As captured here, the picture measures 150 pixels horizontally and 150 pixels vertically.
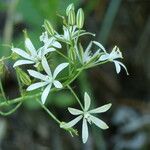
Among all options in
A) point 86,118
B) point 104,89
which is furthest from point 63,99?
point 86,118

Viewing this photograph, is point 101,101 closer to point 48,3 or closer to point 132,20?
point 132,20

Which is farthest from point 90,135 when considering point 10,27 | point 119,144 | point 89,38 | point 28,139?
point 10,27

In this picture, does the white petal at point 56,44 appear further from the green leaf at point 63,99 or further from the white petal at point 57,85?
the green leaf at point 63,99

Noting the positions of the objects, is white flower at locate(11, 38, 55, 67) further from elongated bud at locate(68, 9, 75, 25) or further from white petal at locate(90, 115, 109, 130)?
white petal at locate(90, 115, 109, 130)

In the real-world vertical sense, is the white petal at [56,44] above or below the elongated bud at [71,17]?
below

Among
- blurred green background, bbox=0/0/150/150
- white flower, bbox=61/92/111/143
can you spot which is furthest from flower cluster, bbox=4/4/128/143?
blurred green background, bbox=0/0/150/150

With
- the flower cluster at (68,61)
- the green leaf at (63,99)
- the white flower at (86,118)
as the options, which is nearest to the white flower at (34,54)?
the flower cluster at (68,61)

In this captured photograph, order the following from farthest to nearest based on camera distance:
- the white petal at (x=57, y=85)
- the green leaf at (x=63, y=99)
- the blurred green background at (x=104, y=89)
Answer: the blurred green background at (x=104, y=89), the green leaf at (x=63, y=99), the white petal at (x=57, y=85)

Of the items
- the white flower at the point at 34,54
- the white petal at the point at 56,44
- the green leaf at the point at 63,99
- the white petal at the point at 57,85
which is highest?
the white petal at the point at 56,44

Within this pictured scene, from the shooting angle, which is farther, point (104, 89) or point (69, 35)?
point (104, 89)

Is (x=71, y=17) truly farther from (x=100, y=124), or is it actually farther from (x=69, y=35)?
(x=100, y=124)
